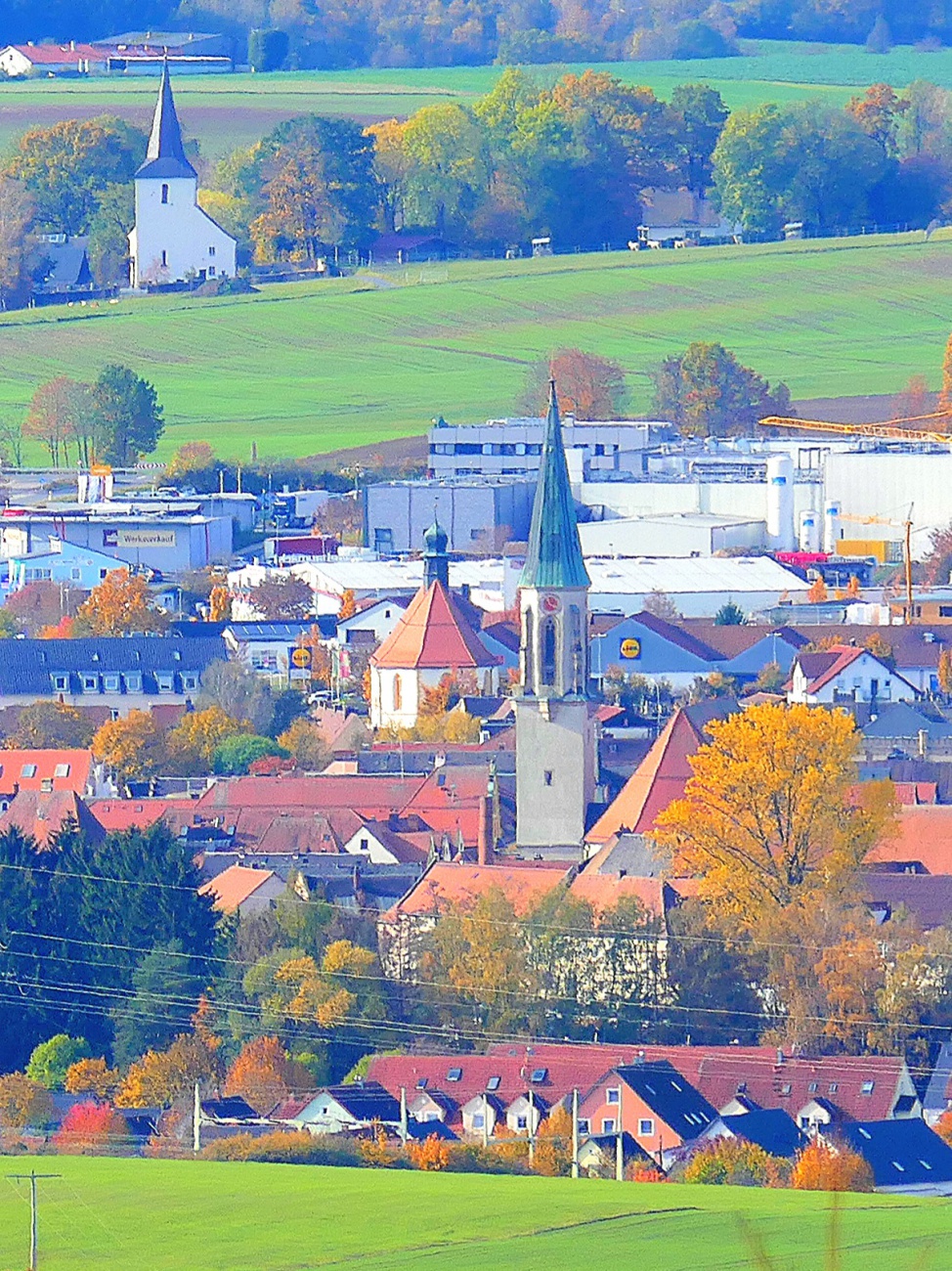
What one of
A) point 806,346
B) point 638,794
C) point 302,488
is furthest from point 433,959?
point 806,346

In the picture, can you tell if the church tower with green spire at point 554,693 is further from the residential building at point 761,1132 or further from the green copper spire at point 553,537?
the residential building at point 761,1132

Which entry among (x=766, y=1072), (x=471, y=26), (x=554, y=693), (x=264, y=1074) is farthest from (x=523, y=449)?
(x=471, y=26)

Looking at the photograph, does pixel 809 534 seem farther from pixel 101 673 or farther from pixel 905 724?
pixel 905 724

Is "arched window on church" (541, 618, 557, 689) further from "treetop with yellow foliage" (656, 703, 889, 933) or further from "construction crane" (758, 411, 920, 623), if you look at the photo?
"construction crane" (758, 411, 920, 623)

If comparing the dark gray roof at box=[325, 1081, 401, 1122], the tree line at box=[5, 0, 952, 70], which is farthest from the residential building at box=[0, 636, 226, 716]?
the tree line at box=[5, 0, 952, 70]

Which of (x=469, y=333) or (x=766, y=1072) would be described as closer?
(x=766, y=1072)

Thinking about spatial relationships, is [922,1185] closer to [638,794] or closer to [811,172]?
[638,794]
